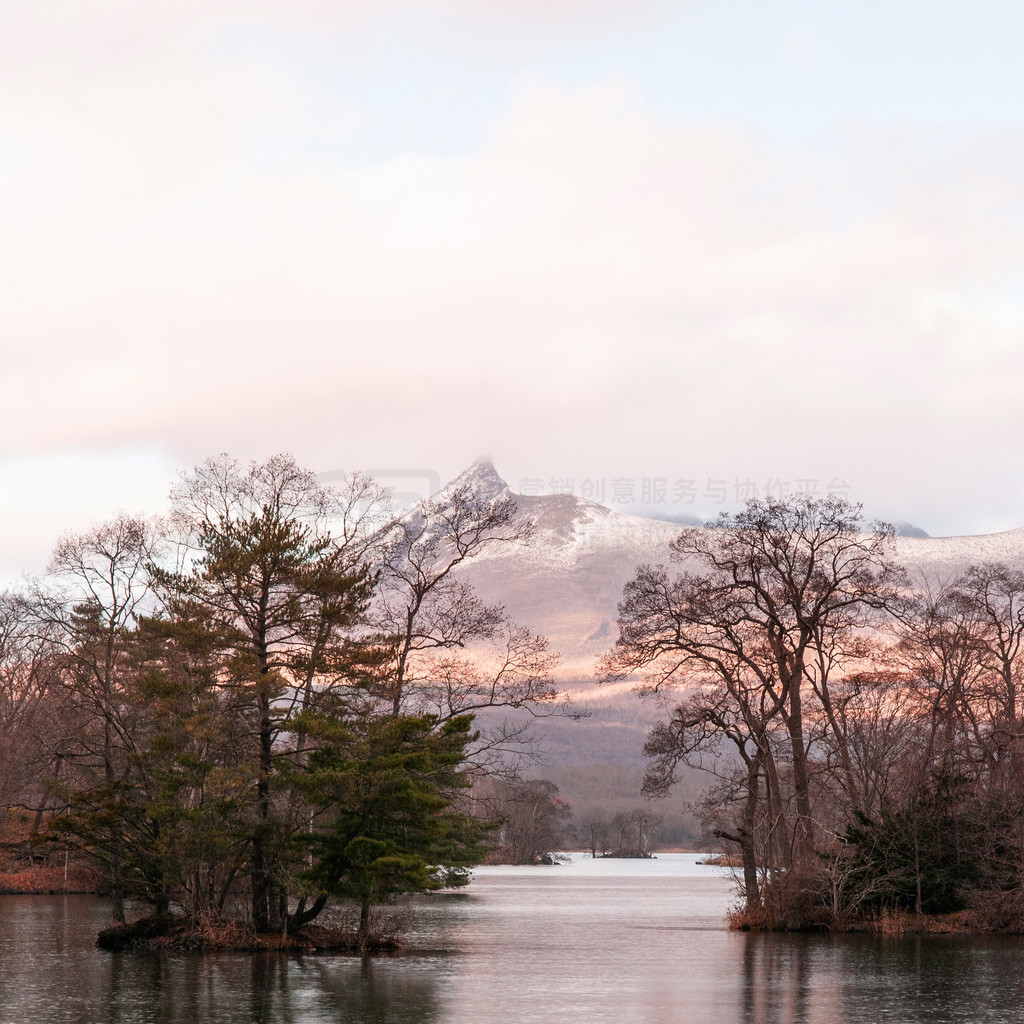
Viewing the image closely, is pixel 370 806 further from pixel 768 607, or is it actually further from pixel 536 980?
pixel 768 607

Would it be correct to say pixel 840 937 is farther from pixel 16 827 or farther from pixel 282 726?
pixel 16 827

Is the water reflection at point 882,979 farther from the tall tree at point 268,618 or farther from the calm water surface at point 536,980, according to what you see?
the tall tree at point 268,618

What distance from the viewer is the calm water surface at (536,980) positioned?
2547 cm

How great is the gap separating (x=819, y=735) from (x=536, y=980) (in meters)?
24.1

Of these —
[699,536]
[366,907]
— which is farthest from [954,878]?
[366,907]

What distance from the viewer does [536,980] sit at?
3250cm

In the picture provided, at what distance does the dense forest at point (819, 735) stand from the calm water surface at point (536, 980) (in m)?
2.52

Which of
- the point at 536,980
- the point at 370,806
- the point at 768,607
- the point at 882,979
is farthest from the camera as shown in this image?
the point at 768,607

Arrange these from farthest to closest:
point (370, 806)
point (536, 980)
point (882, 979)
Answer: point (370, 806) → point (536, 980) → point (882, 979)

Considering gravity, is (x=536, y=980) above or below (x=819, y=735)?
below

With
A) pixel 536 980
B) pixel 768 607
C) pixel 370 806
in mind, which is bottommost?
pixel 536 980

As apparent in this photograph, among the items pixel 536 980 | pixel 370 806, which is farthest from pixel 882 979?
pixel 370 806

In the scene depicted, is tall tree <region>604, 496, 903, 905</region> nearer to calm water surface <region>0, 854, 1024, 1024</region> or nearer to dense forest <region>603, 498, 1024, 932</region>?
dense forest <region>603, 498, 1024, 932</region>

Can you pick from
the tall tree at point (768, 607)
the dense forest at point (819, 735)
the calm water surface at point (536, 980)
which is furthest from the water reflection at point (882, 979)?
the tall tree at point (768, 607)
